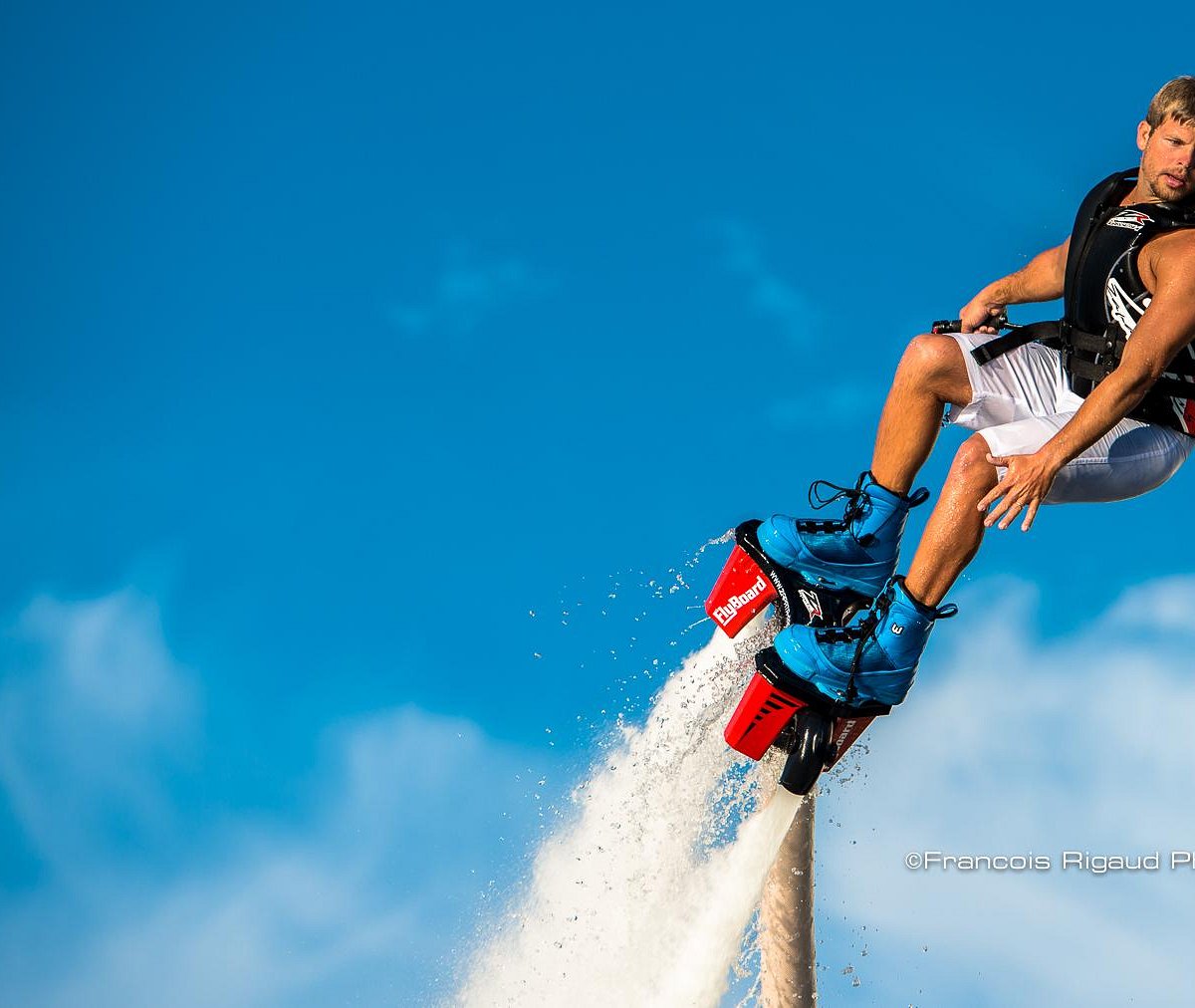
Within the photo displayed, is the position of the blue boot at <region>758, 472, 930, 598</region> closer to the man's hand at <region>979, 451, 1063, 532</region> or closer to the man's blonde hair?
the man's hand at <region>979, 451, 1063, 532</region>

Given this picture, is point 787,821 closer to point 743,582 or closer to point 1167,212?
point 743,582

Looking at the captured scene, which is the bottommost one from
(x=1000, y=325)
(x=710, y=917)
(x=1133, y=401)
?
(x=710, y=917)

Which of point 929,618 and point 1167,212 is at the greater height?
point 1167,212

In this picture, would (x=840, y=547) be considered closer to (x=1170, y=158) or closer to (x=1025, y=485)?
(x=1025, y=485)

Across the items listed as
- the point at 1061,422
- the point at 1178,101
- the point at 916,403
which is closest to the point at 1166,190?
the point at 1178,101

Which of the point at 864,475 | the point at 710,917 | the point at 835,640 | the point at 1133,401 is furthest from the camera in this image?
the point at 710,917

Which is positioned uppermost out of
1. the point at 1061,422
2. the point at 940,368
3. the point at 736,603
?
the point at 940,368

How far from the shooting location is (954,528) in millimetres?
6668

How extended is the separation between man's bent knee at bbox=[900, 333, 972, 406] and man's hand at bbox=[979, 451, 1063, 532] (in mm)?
1011

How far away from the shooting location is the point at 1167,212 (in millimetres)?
6621

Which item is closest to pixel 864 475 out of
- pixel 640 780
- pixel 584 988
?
pixel 640 780

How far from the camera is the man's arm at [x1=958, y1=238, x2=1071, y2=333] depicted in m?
7.78

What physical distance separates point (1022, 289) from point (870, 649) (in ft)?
7.89

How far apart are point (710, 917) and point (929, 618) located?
2.49 meters
